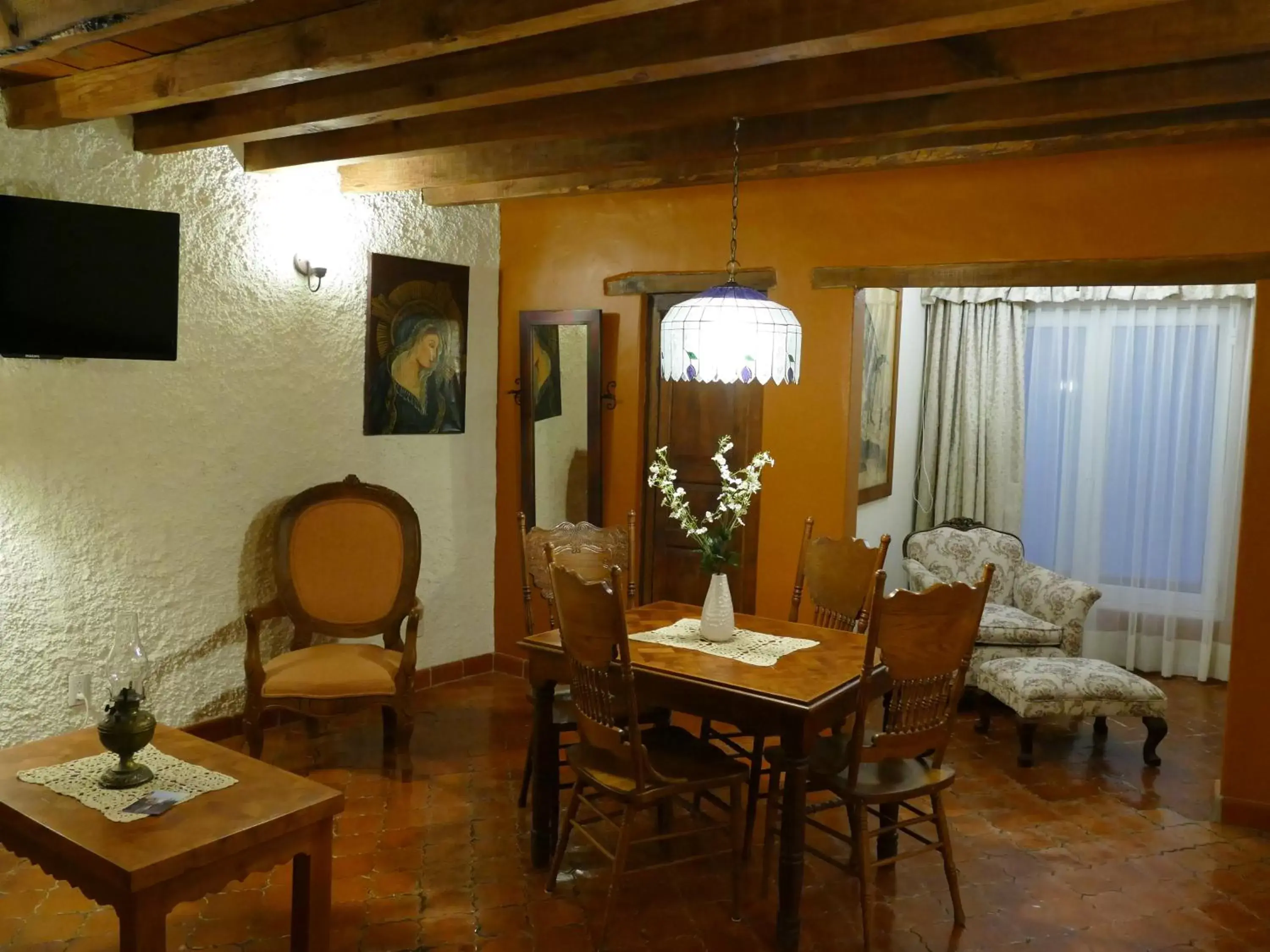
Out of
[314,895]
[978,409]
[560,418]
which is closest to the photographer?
[314,895]

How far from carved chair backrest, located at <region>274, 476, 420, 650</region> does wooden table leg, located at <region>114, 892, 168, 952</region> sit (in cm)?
212

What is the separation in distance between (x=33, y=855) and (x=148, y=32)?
2.21 metres

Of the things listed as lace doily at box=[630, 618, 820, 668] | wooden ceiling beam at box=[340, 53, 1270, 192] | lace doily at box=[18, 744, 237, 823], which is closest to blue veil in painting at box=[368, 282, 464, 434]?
wooden ceiling beam at box=[340, 53, 1270, 192]

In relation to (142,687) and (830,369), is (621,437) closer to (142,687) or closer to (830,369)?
(830,369)

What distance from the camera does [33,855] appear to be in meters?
2.43

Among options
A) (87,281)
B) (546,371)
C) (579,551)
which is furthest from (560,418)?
(87,281)

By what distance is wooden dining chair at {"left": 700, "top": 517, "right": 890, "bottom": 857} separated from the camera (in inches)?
145

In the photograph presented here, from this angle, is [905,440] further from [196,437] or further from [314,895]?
[314,895]

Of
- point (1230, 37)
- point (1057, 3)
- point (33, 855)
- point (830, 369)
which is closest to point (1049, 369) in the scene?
point (830, 369)

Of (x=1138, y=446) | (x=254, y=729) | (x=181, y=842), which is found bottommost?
(x=254, y=729)

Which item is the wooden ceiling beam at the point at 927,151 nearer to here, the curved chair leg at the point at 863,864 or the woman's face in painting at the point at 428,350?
the woman's face in painting at the point at 428,350

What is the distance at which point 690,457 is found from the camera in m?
4.88

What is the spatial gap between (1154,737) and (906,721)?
214cm

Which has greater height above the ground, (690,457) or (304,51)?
(304,51)
